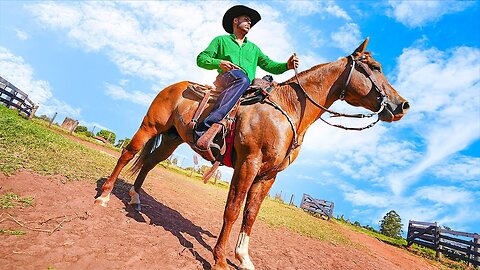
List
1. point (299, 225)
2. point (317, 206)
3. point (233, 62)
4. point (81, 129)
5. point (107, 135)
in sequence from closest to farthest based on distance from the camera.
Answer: point (233, 62), point (299, 225), point (317, 206), point (81, 129), point (107, 135)

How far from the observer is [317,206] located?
29203 mm

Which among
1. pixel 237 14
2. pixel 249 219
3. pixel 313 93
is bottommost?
pixel 249 219

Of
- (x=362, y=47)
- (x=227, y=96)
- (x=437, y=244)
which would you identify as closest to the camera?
(x=227, y=96)

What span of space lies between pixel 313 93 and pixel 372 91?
0.88 m

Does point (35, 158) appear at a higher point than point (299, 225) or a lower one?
lower

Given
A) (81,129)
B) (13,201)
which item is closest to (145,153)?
(13,201)

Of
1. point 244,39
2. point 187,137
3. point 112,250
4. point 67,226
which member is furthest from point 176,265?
point 244,39

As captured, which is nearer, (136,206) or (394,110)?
(394,110)

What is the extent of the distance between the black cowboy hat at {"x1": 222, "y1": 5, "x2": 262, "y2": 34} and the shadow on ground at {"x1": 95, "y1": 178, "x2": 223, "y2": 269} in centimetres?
381

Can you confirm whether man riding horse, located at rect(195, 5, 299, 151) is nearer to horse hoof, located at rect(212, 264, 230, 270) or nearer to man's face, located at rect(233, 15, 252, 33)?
man's face, located at rect(233, 15, 252, 33)

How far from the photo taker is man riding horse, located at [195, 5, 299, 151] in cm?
378

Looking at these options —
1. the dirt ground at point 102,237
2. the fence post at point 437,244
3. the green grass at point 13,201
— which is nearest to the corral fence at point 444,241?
the fence post at point 437,244

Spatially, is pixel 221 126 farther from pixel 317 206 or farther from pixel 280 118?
pixel 317 206

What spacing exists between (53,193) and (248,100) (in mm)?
3506
